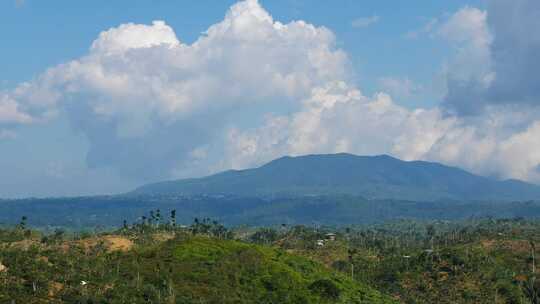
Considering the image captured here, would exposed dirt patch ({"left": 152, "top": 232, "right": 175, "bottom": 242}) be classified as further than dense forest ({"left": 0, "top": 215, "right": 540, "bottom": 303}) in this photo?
Yes

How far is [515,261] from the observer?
172125 mm

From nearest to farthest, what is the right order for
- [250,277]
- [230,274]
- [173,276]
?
[173,276], [230,274], [250,277]

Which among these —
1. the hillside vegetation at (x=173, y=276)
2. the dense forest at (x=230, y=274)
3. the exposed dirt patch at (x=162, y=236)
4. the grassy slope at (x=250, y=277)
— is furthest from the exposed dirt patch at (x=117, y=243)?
the grassy slope at (x=250, y=277)

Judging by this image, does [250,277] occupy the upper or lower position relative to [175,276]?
lower

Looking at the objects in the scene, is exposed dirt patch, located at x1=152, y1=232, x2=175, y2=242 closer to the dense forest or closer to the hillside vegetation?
the dense forest

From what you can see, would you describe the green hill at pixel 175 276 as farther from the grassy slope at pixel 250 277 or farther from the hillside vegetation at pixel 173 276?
the grassy slope at pixel 250 277

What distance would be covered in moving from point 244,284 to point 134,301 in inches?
1017

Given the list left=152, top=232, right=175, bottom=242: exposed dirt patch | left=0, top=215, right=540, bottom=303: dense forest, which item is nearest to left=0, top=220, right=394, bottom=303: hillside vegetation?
left=0, top=215, right=540, bottom=303: dense forest

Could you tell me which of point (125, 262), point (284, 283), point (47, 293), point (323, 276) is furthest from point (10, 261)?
point (323, 276)

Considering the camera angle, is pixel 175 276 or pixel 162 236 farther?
pixel 162 236

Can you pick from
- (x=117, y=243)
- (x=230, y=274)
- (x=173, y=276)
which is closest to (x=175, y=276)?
(x=173, y=276)

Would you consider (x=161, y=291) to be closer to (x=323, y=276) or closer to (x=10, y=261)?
(x=10, y=261)

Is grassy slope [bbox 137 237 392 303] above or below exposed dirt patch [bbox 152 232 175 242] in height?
below

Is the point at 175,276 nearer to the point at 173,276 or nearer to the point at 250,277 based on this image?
the point at 173,276
